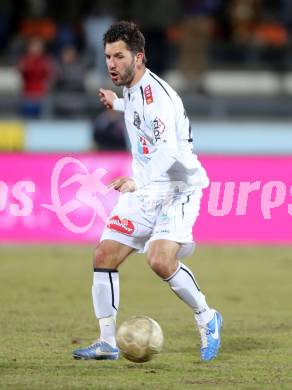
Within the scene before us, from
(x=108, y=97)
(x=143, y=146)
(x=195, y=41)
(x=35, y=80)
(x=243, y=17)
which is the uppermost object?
(x=108, y=97)

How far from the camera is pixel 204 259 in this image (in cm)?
1448

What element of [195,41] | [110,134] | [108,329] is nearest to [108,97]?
[108,329]

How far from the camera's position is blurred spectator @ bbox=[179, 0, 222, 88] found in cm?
2253

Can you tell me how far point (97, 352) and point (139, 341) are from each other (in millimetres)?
476

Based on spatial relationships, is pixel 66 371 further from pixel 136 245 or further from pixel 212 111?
pixel 212 111

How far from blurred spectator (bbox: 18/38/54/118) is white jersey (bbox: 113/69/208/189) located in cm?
1238

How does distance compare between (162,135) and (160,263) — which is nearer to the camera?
(162,135)

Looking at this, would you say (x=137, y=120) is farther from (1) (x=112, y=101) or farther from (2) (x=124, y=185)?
(1) (x=112, y=101)

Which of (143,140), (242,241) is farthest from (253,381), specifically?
(242,241)

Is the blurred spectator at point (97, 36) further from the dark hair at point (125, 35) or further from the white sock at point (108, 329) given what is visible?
the white sock at point (108, 329)

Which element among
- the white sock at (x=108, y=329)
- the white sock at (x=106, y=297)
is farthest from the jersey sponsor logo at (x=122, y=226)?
the white sock at (x=108, y=329)

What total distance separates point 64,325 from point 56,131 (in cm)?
1013

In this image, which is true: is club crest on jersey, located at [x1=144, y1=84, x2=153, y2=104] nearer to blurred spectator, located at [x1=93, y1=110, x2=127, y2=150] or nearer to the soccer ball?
the soccer ball

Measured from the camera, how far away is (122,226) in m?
7.80
